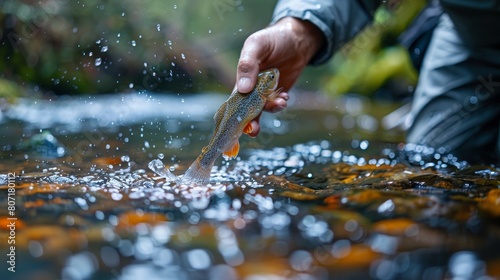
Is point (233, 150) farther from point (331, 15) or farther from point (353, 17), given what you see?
point (353, 17)

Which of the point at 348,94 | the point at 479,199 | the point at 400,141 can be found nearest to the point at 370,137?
the point at 400,141

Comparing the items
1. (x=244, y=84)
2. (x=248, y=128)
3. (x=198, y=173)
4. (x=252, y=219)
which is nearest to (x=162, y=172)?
(x=198, y=173)

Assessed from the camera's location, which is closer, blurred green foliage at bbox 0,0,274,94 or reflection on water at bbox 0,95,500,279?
reflection on water at bbox 0,95,500,279

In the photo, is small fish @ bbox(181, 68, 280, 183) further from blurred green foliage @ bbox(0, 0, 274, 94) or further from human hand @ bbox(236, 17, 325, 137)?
blurred green foliage @ bbox(0, 0, 274, 94)

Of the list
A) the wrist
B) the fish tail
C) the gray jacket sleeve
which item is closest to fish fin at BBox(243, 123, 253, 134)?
the fish tail

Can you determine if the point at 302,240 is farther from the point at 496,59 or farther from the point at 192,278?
the point at 496,59

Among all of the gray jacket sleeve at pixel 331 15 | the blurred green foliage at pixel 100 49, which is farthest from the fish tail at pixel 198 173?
the blurred green foliage at pixel 100 49

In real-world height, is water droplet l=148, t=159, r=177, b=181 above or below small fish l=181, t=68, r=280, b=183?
below
